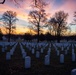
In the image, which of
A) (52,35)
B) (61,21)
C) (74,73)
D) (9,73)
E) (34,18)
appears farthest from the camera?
(52,35)

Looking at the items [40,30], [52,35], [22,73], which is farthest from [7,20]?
[22,73]

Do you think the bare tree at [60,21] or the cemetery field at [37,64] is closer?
the cemetery field at [37,64]

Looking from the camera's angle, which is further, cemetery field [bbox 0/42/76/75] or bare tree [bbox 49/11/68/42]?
bare tree [bbox 49/11/68/42]

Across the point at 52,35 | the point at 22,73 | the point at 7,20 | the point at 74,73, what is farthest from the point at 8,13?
the point at 74,73

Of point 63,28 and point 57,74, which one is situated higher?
point 63,28

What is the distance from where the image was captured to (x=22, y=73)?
9.34m

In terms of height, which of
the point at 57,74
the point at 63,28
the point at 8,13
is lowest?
the point at 57,74

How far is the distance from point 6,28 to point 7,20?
302cm

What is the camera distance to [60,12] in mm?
69875

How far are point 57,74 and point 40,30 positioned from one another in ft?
160

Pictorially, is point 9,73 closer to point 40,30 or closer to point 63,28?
point 40,30

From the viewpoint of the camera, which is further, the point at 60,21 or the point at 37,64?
the point at 60,21

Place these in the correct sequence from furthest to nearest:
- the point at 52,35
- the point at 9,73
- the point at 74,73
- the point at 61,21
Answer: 1. the point at 52,35
2. the point at 61,21
3. the point at 9,73
4. the point at 74,73

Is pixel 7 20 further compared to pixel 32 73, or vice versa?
pixel 7 20
